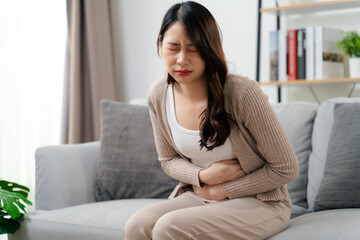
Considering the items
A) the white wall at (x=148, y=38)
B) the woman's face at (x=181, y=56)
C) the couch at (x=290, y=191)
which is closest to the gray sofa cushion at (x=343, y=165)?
the couch at (x=290, y=191)

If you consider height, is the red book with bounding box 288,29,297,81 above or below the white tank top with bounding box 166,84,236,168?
above

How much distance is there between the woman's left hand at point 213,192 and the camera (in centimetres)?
162

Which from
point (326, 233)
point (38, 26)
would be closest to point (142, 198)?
point (326, 233)

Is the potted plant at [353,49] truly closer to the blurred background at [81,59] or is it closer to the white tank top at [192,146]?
the blurred background at [81,59]

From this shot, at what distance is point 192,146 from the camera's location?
5.41 ft

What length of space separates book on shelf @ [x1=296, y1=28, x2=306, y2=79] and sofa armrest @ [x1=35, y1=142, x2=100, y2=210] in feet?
3.98

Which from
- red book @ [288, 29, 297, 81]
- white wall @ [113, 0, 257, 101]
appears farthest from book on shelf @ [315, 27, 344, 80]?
white wall @ [113, 0, 257, 101]

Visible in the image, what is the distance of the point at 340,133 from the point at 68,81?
204cm

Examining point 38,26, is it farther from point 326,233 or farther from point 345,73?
point 326,233

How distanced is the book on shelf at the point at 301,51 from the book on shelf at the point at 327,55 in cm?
7

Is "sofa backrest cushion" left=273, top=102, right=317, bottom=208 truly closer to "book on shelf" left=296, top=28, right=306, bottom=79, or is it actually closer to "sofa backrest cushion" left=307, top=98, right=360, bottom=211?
"sofa backrest cushion" left=307, top=98, right=360, bottom=211

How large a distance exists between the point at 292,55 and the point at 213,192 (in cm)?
138

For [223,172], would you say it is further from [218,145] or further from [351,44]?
[351,44]

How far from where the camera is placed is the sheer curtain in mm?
3053
